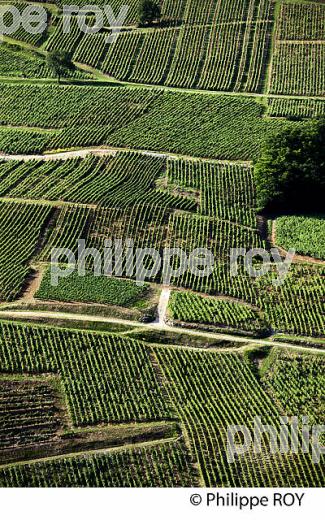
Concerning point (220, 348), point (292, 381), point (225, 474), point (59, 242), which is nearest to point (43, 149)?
point (59, 242)

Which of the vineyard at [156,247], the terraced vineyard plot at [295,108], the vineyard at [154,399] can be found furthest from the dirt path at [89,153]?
the vineyard at [154,399]

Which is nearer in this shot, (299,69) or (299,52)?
(299,69)

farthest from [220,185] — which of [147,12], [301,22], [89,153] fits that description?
[301,22]

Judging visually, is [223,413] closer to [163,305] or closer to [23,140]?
[163,305]

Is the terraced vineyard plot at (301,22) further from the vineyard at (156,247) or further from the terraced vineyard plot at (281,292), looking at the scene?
the terraced vineyard plot at (281,292)

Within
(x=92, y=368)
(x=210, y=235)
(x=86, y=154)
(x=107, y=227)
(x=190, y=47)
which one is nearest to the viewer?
(x=92, y=368)

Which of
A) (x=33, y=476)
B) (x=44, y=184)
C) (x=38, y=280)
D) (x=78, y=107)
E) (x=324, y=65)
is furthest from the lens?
(x=324, y=65)

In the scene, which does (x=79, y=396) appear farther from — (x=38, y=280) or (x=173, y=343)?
(x=38, y=280)
